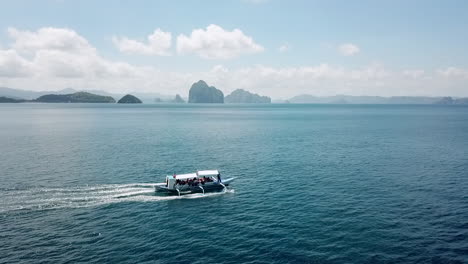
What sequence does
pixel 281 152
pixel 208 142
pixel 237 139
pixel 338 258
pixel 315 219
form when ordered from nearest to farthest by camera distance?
pixel 338 258 → pixel 315 219 → pixel 281 152 → pixel 208 142 → pixel 237 139

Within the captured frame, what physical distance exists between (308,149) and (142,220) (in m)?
71.3

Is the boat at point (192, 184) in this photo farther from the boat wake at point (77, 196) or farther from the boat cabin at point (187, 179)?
the boat wake at point (77, 196)

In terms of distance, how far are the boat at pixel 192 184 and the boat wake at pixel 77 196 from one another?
143cm

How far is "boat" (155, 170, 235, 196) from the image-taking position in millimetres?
61500

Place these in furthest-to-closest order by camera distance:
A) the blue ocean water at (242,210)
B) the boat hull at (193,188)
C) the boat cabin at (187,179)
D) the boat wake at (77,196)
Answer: the boat cabin at (187,179)
the boat hull at (193,188)
the boat wake at (77,196)
the blue ocean water at (242,210)

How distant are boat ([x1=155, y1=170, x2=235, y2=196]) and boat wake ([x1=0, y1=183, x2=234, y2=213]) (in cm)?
143

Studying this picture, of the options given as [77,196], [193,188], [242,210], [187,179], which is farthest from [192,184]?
[77,196]

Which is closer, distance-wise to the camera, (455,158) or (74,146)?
(455,158)

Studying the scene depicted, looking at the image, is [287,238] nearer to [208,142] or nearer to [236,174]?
[236,174]

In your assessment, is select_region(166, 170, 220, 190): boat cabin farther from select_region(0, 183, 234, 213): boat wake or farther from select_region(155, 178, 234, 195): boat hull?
select_region(0, 183, 234, 213): boat wake

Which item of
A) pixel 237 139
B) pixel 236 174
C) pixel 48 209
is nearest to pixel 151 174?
pixel 236 174

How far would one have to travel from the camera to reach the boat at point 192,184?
202 feet

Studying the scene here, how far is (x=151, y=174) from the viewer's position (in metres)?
74.1

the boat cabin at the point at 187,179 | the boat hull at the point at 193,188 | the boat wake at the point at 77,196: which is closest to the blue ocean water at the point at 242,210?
the boat wake at the point at 77,196
